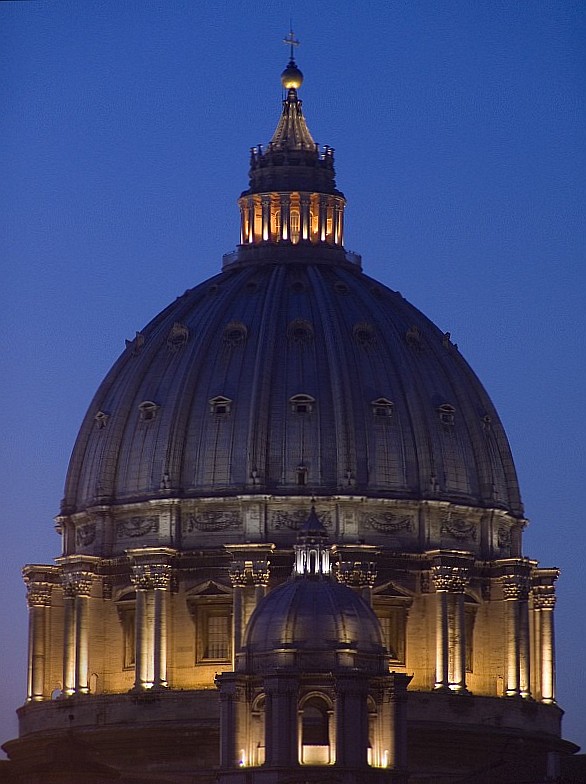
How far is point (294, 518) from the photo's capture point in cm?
15562

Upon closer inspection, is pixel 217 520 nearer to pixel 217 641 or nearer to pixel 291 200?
pixel 217 641

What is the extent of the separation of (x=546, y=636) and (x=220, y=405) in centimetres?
1702

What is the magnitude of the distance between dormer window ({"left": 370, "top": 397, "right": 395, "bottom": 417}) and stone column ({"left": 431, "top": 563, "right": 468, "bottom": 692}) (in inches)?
263

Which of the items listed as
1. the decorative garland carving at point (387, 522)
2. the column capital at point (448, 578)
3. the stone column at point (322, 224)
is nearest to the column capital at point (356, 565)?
the decorative garland carving at point (387, 522)

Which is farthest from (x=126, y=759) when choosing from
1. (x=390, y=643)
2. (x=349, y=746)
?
(x=349, y=746)

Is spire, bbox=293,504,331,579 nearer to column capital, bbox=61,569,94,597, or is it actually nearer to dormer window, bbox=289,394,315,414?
dormer window, bbox=289,394,315,414

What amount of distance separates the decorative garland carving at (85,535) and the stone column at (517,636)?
56.3 ft

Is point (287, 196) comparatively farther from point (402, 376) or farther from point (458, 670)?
point (458, 670)

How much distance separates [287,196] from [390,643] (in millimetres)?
21188

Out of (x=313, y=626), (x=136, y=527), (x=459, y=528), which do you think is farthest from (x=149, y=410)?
(x=313, y=626)

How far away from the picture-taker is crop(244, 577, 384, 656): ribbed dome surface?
136125 mm

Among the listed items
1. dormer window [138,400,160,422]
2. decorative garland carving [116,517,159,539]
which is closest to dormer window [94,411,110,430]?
dormer window [138,400,160,422]

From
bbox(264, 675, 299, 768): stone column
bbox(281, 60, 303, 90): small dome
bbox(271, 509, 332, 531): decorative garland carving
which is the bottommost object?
bbox(264, 675, 299, 768): stone column

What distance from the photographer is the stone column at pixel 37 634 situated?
15888 centimetres
